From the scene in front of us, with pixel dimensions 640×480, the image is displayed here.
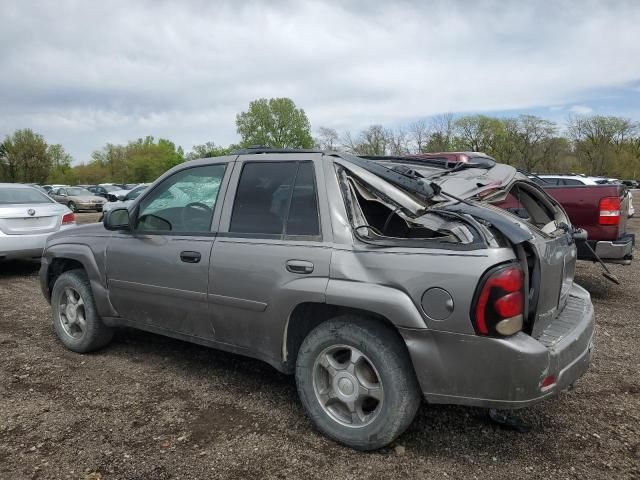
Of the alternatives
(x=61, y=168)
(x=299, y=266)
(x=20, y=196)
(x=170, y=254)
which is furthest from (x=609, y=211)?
(x=61, y=168)

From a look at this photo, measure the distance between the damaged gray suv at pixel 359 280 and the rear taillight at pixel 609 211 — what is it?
9.19 feet

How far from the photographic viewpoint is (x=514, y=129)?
222 ft

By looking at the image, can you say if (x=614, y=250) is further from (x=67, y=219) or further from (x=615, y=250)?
(x=67, y=219)

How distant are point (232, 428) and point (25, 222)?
21.3 feet

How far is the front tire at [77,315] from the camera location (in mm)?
4516

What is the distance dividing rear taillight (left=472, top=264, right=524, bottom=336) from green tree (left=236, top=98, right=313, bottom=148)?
267 feet

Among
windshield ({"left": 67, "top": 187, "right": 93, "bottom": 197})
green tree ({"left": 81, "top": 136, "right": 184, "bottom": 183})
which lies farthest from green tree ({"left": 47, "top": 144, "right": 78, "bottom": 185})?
windshield ({"left": 67, "top": 187, "right": 93, "bottom": 197})

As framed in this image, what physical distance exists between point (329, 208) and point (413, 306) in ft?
2.74

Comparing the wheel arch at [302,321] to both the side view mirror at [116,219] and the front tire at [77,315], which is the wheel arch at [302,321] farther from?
the front tire at [77,315]

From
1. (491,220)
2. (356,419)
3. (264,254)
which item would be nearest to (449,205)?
(491,220)

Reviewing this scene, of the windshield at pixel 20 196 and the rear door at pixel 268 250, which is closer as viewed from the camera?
the rear door at pixel 268 250

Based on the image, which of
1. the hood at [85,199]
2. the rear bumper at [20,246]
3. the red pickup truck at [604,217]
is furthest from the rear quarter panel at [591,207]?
the hood at [85,199]

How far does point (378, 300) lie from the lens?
111 inches

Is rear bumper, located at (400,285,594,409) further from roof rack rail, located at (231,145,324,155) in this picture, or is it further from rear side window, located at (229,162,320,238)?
roof rack rail, located at (231,145,324,155)
